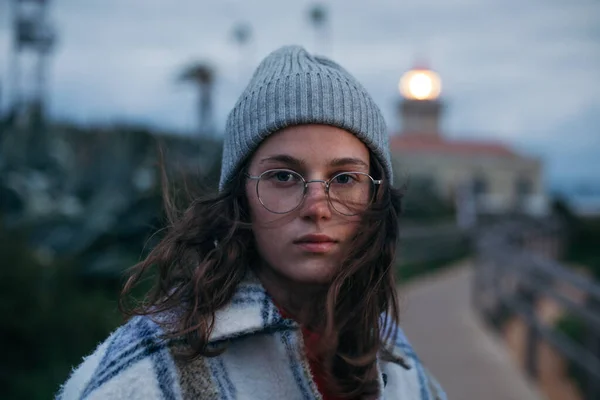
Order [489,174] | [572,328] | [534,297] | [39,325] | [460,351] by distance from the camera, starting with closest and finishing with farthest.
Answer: [39,325], [460,351], [534,297], [572,328], [489,174]

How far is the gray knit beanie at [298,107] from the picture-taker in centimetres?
175

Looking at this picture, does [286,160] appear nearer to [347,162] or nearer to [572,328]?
[347,162]

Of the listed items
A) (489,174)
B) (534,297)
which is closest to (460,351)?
(534,297)

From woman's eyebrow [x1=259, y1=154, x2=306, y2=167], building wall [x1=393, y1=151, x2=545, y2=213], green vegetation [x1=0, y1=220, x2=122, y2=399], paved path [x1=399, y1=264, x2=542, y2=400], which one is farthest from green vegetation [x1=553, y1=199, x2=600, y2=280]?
woman's eyebrow [x1=259, y1=154, x2=306, y2=167]

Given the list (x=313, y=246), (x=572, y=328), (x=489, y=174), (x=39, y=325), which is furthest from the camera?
(x=489, y=174)

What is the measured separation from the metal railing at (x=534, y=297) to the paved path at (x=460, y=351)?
282mm

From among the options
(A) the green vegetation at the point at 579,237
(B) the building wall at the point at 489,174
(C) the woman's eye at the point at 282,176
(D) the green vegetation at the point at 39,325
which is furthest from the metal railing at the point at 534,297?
(B) the building wall at the point at 489,174

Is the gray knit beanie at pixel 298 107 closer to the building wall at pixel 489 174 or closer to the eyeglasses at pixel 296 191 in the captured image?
the eyeglasses at pixel 296 191

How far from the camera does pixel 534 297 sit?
23.5ft

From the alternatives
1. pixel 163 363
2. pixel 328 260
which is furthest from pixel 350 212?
pixel 163 363

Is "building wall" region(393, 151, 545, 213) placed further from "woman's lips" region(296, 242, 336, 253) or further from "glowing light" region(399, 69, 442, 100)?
"woman's lips" region(296, 242, 336, 253)

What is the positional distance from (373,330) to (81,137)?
982 cm

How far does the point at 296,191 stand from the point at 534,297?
5.96 meters

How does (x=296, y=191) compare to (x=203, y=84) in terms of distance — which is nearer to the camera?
(x=296, y=191)
